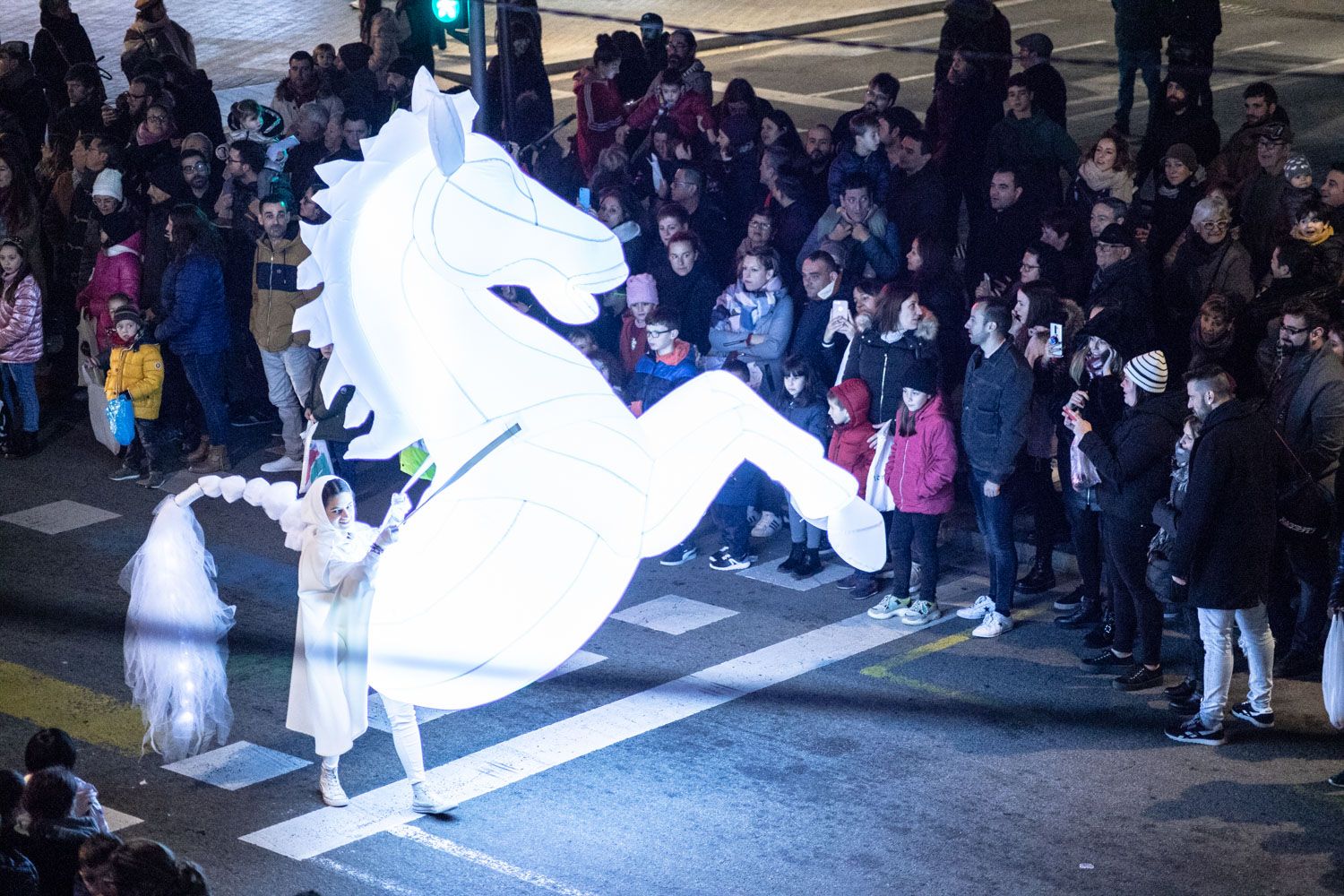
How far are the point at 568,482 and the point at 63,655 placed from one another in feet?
14.8

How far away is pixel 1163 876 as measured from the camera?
7.73 m

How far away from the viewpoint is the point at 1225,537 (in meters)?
8.88

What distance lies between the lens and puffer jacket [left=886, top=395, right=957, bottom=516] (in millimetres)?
10648

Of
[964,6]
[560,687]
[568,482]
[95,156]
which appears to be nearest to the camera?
[568,482]

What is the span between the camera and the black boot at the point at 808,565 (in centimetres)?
1152

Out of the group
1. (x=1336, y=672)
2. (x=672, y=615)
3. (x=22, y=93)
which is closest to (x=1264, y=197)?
(x=1336, y=672)

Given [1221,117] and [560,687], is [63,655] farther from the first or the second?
[1221,117]

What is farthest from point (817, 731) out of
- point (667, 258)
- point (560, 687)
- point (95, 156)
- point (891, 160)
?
point (95, 156)

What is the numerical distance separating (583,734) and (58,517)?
5289 millimetres

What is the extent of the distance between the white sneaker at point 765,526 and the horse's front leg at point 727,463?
2.98m

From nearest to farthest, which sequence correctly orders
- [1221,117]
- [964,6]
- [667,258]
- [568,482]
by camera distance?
1. [568,482]
2. [667,258]
3. [964,6]
4. [1221,117]

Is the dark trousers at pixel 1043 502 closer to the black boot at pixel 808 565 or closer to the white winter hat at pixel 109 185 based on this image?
the black boot at pixel 808 565

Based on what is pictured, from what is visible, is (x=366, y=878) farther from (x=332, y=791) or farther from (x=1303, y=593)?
(x=1303, y=593)

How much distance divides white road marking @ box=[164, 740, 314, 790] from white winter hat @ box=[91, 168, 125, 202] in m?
6.25
